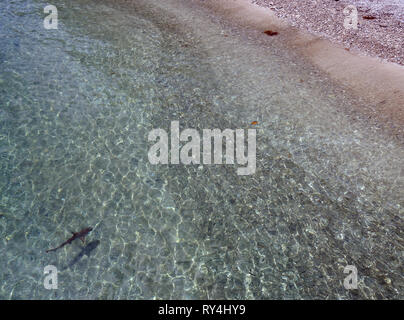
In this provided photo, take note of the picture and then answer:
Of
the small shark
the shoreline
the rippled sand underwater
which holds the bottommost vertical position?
the small shark

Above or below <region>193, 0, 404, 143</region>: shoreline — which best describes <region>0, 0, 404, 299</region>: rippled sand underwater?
below

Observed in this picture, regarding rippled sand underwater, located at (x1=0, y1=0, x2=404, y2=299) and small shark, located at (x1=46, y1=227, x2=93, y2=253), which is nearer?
rippled sand underwater, located at (x1=0, y1=0, x2=404, y2=299)

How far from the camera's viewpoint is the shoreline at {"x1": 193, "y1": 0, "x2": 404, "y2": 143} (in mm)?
7961

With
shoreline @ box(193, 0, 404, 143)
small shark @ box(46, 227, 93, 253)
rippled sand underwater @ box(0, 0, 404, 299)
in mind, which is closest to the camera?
rippled sand underwater @ box(0, 0, 404, 299)

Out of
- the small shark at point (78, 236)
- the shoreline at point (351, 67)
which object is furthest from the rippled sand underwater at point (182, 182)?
the shoreline at point (351, 67)

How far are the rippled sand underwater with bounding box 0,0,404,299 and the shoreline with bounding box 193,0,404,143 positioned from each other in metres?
0.54

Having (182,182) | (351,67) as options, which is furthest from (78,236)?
(351,67)

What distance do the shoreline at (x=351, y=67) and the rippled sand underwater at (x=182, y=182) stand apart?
1.76ft

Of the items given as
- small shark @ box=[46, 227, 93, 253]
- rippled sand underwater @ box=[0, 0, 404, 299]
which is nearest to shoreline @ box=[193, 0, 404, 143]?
rippled sand underwater @ box=[0, 0, 404, 299]

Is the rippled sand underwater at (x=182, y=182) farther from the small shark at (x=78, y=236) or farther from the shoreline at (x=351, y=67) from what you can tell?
the shoreline at (x=351, y=67)

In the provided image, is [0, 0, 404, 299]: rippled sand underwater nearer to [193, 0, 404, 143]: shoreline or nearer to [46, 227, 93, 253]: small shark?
[46, 227, 93, 253]: small shark

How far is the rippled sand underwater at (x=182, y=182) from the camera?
15.7ft

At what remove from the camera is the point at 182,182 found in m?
6.11

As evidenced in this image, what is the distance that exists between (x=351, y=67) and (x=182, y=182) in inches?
279
